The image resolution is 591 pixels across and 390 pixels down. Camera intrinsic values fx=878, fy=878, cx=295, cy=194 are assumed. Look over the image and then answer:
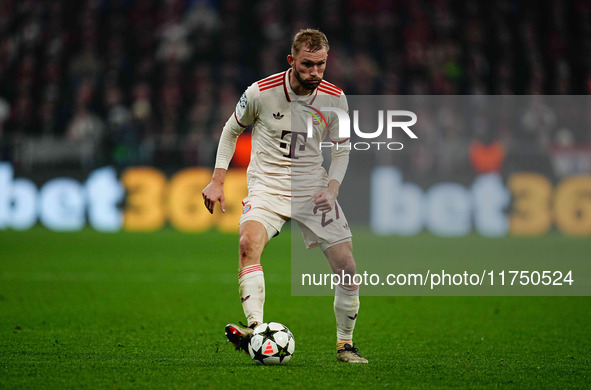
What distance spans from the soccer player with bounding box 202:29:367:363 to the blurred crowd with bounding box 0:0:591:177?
10.7m

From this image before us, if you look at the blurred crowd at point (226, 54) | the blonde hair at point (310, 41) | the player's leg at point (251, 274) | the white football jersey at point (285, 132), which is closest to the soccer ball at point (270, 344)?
the player's leg at point (251, 274)

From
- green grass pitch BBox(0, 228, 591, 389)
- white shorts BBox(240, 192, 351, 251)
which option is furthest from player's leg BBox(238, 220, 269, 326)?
green grass pitch BBox(0, 228, 591, 389)

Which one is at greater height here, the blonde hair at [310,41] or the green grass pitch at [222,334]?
the blonde hair at [310,41]

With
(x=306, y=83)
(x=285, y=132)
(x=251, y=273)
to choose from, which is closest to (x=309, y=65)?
(x=306, y=83)

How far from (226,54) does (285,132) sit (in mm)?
13554

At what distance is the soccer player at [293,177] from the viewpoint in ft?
17.6

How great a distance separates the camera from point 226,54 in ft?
61.9

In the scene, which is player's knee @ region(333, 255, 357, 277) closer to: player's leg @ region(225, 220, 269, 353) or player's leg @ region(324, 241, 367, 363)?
player's leg @ region(324, 241, 367, 363)

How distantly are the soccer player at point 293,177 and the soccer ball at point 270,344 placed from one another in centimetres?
17

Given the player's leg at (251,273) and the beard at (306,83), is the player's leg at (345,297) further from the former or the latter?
the beard at (306,83)

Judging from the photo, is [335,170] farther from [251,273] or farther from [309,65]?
[251,273]

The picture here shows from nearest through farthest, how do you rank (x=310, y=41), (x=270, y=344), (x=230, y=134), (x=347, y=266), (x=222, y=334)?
(x=270, y=344) → (x=310, y=41) → (x=347, y=266) → (x=230, y=134) → (x=222, y=334)

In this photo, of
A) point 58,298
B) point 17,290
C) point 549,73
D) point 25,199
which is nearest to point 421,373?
point 58,298

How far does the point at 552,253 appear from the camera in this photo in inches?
504
